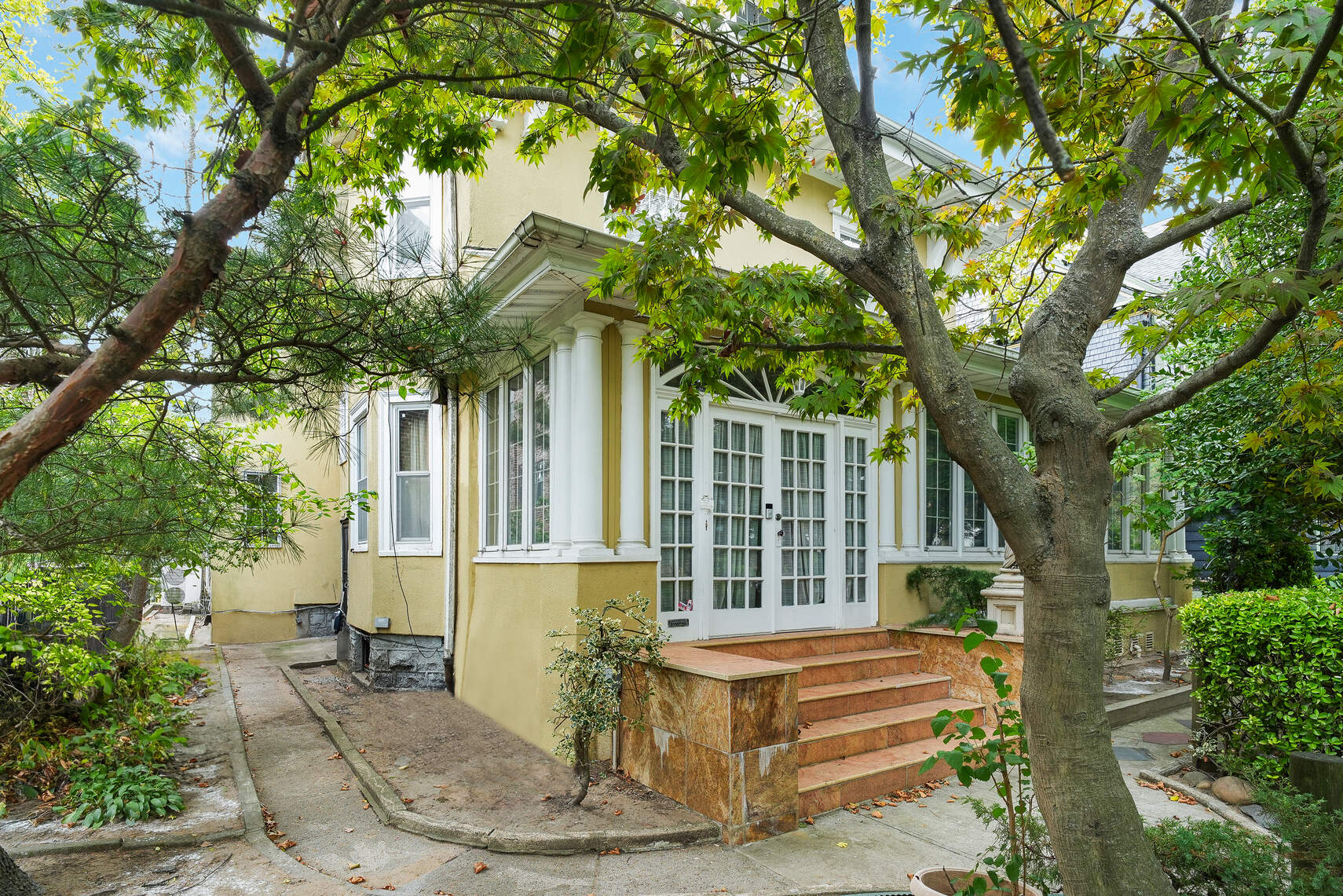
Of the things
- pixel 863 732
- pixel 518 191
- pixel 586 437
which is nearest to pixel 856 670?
pixel 863 732

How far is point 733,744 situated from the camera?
4496mm

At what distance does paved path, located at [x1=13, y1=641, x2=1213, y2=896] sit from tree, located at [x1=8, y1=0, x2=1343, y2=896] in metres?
1.94

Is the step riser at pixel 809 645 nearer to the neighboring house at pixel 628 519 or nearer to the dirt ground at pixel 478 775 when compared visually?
the neighboring house at pixel 628 519

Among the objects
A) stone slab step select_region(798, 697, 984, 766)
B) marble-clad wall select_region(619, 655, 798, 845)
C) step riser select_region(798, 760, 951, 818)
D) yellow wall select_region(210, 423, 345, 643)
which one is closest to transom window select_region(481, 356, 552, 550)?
marble-clad wall select_region(619, 655, 798, 845)

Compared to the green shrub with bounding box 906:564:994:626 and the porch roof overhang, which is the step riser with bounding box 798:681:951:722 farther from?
the porch roof overhang

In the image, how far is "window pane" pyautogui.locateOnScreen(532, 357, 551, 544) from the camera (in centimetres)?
655

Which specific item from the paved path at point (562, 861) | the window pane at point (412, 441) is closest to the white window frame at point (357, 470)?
the window pane at point (412, 441)

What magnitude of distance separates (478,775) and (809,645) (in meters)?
3.03

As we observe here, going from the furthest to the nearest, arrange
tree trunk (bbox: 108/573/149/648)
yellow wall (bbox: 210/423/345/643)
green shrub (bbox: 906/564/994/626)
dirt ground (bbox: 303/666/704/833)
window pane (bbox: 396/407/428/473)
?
yellow wall (bbox: 210/423/345/643) < window pane (bbox: 396/407/428/473) < green shrub (bbox: 906/564/994/626) < tree trunk (bbox: 108/573/149/648) < dirt ground (bbox: 303/666/704/833)

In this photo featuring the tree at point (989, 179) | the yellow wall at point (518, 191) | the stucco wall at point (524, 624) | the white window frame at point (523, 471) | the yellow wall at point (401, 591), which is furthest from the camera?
the yellow wall at point (401, 591)

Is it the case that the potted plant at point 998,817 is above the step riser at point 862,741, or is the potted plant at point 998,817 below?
above

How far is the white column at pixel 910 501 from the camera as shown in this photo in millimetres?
8445

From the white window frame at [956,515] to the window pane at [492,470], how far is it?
14.2 ft

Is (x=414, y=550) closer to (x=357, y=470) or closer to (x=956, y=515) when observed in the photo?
(x=357, y=470)
